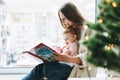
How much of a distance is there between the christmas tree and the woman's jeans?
0.75 metres

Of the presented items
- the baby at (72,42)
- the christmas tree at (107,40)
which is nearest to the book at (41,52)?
the baby at (72,42)

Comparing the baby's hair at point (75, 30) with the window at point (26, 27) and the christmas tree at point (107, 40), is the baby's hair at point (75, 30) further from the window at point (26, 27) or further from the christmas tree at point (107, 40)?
the christmas tree at point (107, 40)

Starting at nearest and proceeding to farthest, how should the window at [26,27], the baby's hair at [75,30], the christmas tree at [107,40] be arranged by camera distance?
the christmas tree at [107,40] < the baby's hair at [75,30] < the window at [26,27]

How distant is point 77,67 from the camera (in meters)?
1.92

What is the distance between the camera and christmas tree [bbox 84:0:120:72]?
3.36ft

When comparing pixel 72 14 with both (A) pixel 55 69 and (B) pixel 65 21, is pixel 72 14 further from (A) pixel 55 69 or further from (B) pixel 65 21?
(A) pixel 55 69

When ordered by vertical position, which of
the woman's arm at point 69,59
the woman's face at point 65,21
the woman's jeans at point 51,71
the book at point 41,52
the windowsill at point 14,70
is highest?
the woman's face at point 65,21

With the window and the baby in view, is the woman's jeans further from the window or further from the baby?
the window

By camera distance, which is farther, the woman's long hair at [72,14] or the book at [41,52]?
the woman's long hair at [72,14]

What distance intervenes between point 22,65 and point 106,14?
158 centimetres

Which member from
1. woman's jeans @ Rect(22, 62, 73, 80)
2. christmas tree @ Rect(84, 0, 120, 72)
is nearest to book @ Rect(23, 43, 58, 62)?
woman's jeans @ Rect(22, 62, 73, 80)

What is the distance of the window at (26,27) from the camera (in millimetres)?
2494

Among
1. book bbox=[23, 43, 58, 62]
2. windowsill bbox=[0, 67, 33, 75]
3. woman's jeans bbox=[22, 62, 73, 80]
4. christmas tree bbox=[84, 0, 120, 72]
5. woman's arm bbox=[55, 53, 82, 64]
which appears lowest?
windowsill bbox=[0, 67, 33, 75]

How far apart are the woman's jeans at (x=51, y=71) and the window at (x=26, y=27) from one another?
0.67 meters
